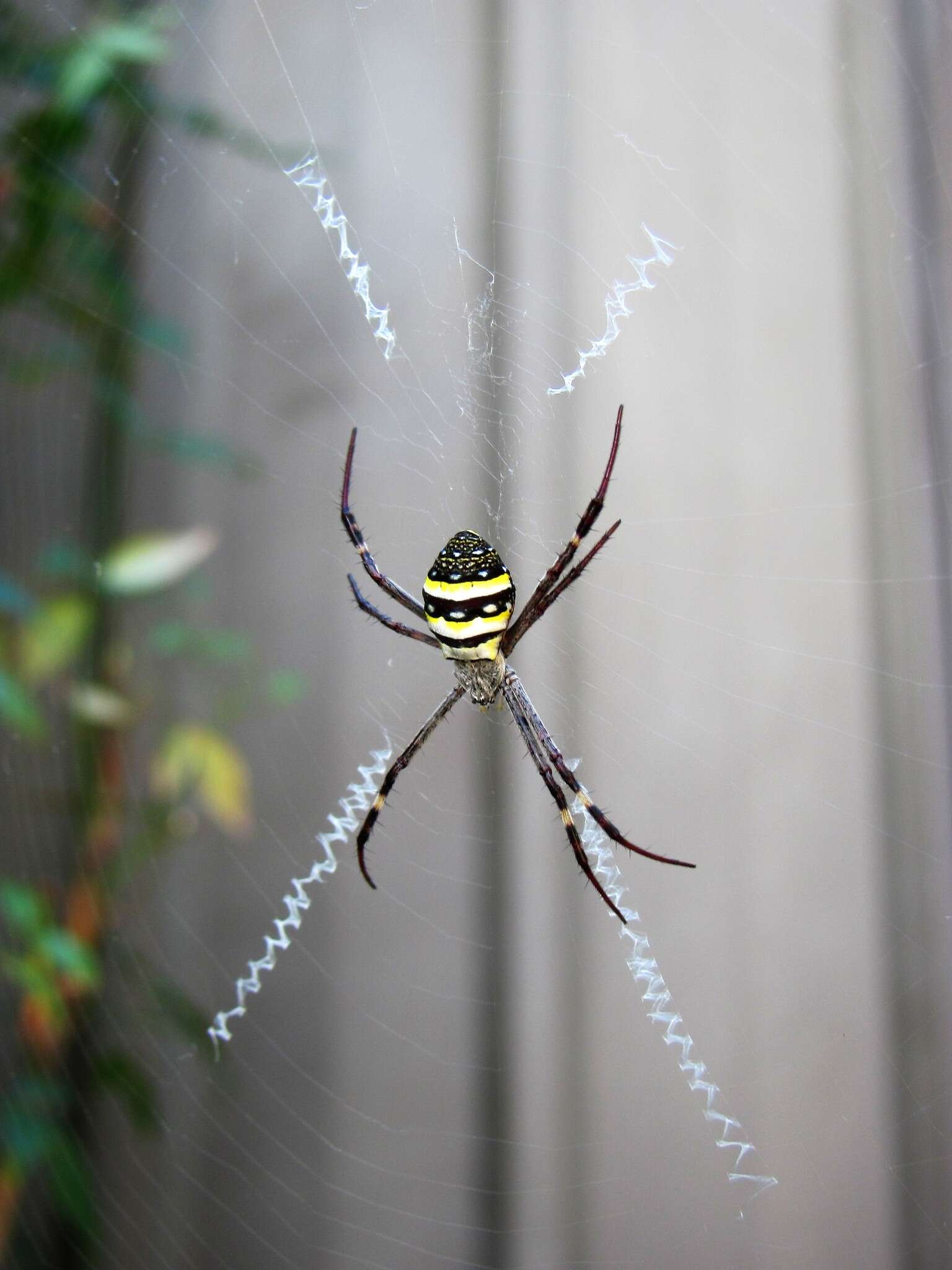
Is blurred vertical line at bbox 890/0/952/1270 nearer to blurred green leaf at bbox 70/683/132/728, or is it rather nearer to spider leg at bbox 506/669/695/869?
spider leg at bbox 506/669/695/869

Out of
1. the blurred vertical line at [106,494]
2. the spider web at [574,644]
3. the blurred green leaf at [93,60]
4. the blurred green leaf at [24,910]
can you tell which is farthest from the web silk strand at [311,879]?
the blurred green leaf at [93,60]

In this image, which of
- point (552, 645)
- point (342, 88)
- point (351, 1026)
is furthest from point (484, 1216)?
point (342, 88)

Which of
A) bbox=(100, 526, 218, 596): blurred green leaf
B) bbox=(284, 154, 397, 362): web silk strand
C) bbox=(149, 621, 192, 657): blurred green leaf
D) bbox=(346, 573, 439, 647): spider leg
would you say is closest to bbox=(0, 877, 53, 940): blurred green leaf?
bbox=(149, 621, 192, 657): blurred green leaf

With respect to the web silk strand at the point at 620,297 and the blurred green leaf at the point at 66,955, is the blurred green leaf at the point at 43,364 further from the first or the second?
the blurred green leaf at the point at 66,955

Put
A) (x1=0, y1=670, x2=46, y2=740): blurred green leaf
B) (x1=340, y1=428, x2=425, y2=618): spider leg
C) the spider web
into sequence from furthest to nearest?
the spider web, (x1=340, y1=428, x2=425, y2=618): spider leg, (x1=0, y1=670, x2=46, y2=740): blurred green leaf

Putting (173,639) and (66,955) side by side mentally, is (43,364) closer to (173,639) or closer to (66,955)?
(173,639)

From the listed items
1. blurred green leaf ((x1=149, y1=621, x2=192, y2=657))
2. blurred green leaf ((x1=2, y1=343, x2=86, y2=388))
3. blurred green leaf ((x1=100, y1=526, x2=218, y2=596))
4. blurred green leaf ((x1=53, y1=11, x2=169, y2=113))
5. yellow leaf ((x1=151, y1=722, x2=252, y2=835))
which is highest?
blurred green leaf ((x1=53, y1=11, x2=169, y2=113))

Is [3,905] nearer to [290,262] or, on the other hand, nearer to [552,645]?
[552,645]
